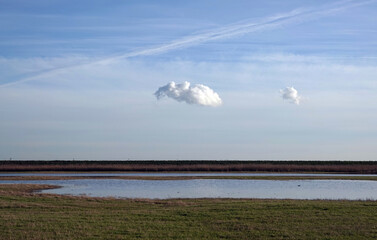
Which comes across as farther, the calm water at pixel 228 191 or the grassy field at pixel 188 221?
the calm water at pixel 228 191

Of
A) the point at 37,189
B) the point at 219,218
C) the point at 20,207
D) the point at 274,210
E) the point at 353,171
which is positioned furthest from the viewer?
the point at 353,171

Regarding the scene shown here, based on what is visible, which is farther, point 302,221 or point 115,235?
point 302,221

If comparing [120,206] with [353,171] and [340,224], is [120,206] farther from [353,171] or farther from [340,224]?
[353,171]

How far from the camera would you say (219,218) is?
19484 mm

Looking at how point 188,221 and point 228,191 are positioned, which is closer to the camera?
point 188,221

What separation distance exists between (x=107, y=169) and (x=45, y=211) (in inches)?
2533

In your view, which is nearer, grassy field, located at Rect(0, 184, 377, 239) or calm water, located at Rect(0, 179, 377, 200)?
grassy field, located at Rect(0, 184, 377, 239)

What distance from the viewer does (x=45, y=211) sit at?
21906 millimetres

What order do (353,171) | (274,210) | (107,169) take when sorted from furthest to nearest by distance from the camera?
1. (107,169)
2. (353,171)
3. (274,210)

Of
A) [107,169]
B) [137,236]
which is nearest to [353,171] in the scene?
[107,169]

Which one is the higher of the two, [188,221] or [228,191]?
[228,191]

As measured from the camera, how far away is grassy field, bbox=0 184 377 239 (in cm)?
1603

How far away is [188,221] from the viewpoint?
61.7ft

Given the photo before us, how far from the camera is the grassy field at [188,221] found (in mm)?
16031
